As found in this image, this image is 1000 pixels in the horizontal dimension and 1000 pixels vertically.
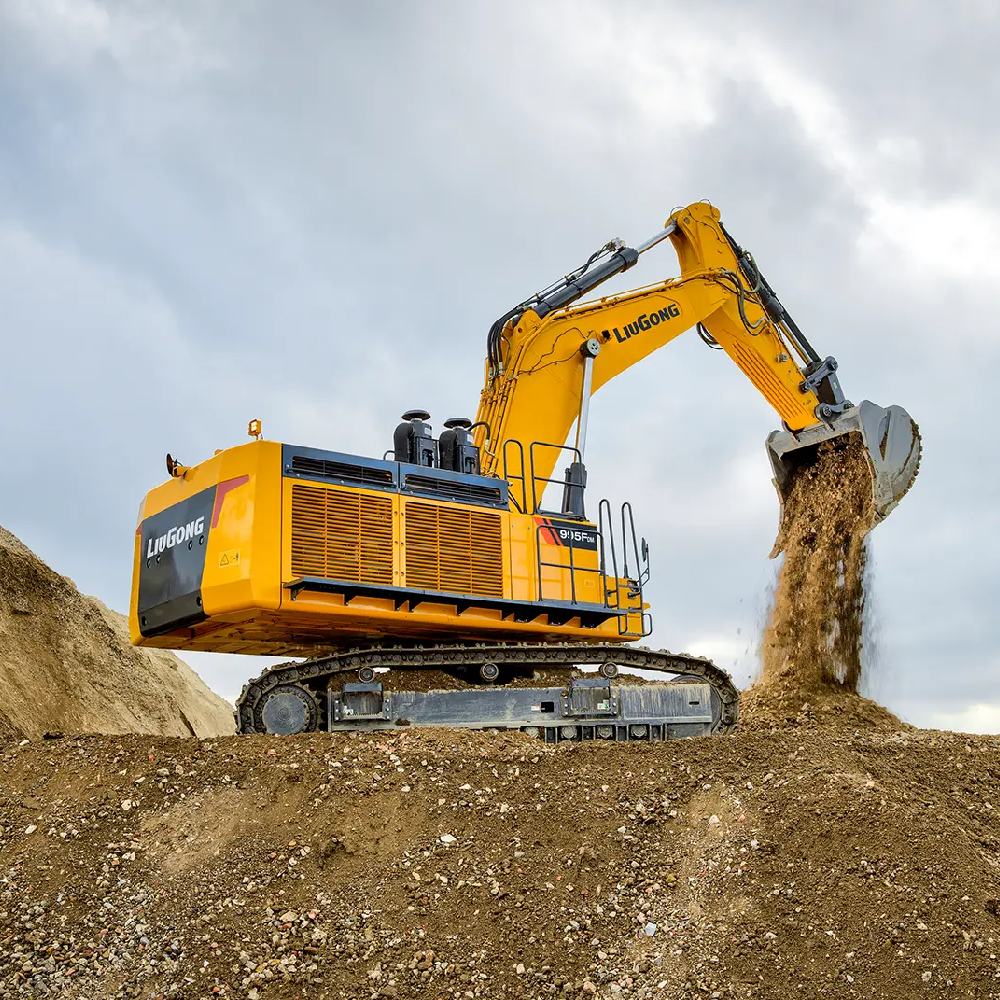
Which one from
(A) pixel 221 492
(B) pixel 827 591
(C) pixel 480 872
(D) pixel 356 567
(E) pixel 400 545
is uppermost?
(B) pixel 827 591

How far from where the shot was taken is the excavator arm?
40.4ft

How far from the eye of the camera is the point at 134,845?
9062 millimetres

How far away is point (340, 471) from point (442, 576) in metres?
1.33

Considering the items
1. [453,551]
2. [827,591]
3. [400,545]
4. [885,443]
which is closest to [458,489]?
[453,551]

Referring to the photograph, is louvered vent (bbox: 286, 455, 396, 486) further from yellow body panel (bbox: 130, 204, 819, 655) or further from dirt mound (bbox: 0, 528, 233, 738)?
dirt mound (bbox: 0, 528, 233, 738)

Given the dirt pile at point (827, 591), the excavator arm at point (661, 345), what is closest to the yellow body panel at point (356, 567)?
the excavator arm at point (661, 345)

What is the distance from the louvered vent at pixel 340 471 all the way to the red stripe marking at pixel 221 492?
48 centimetres

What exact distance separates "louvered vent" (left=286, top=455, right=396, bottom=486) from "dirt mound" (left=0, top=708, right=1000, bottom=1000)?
229cm

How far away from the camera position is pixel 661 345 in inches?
537

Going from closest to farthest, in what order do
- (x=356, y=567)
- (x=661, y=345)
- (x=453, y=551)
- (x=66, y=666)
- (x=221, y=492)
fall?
1. (x=356, y=567)
2. (x=221, y=492)
3. (x=453, y=551)
4. (x=661, y=345)
5. (x=66, y=666)

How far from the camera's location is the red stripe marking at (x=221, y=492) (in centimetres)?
1042

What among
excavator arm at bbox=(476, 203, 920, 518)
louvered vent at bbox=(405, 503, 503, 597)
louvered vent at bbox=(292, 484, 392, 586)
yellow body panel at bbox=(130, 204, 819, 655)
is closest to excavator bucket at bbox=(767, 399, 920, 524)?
excavator arm at bbox=(476, 203, 920, 518)

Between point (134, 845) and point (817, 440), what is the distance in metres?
9.41

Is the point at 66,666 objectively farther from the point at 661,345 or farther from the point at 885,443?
the point at 885,443
